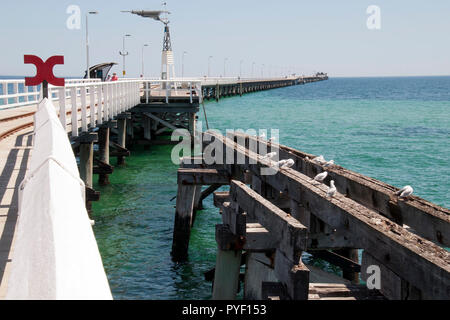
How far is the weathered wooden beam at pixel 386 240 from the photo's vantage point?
4133mm

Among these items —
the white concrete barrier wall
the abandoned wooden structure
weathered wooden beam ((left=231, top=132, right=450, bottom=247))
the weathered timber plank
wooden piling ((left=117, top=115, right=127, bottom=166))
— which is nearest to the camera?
the white concrete barrier wall

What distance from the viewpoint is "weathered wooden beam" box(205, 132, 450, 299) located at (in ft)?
13.6

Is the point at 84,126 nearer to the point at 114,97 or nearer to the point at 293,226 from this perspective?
the point at 114,97

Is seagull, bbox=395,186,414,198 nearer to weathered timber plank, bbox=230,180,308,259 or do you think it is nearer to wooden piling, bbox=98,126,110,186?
weathered timber plank, bbox=230,180,308,259

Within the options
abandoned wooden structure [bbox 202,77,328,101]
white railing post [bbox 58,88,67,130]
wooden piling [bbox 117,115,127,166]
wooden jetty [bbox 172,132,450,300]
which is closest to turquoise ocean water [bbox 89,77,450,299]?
wooden piling [bbox 117,115,127,166]

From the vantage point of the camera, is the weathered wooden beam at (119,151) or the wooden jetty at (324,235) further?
the weathered wooden beam at (119,151)

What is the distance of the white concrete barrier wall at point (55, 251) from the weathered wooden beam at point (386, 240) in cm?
267

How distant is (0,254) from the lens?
420 centimetres

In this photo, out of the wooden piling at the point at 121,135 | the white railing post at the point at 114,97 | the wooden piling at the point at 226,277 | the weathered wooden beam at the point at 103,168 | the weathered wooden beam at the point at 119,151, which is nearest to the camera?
the wooden piling at the point at 226,277

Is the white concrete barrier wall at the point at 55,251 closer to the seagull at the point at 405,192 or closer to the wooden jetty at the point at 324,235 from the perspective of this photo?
the wooden jetty at the point at 324,235

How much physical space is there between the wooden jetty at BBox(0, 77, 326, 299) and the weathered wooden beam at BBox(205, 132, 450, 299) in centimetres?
290

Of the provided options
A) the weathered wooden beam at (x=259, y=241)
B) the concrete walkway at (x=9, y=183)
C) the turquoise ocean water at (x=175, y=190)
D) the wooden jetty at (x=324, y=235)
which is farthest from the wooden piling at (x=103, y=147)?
the weathered wooden beam at (x=259, y=241)

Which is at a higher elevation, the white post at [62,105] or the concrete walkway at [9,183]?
the white post at [62,105]
